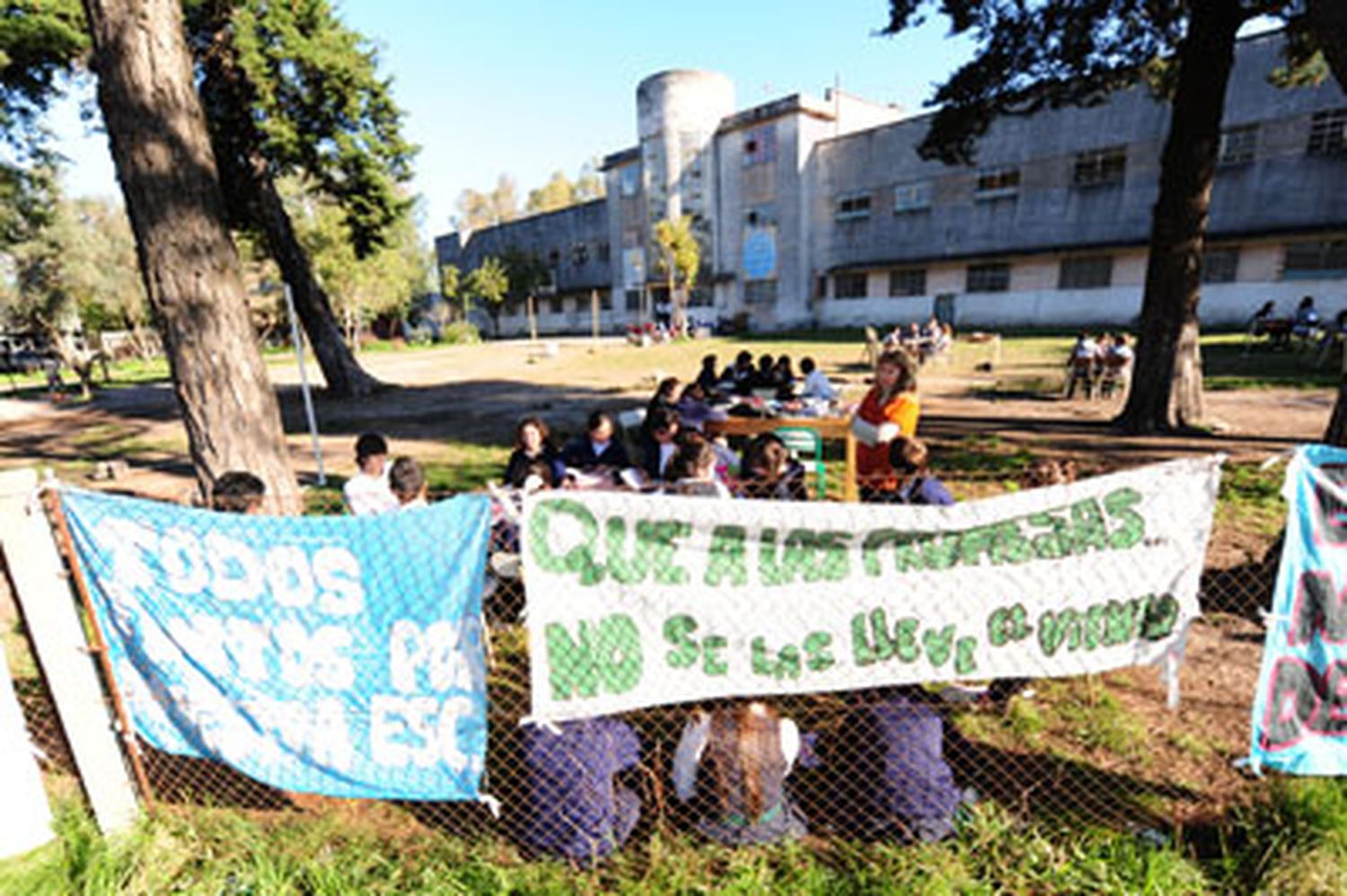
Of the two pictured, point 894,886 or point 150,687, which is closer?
point 894,886

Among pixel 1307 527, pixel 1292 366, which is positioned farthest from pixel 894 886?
pixel 1292 366

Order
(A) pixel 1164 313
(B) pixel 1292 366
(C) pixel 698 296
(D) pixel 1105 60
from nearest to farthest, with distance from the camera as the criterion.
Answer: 1. (A) pixel 1164 313
2. (D) pixel 1105 60
3. (B) pixel 1292 366
4. (C) pixel 698 296

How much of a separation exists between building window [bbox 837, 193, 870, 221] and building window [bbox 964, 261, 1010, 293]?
6828mm

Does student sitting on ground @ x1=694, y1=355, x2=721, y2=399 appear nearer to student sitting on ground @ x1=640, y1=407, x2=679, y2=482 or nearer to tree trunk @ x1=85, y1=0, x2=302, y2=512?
student sitting on ground @ x1=640, y1=407, x2=679, y2=482

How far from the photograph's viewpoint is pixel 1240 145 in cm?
2545

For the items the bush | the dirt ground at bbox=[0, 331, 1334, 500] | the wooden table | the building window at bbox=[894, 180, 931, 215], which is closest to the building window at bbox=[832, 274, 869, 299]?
the building window at bbox=[894, 180, 931, 215]

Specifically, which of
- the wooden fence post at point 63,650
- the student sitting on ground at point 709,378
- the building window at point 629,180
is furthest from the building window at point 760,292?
the wooden fence post at point 63,650

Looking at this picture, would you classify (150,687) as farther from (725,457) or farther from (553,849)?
(725,457)

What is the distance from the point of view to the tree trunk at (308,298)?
51.0 feet

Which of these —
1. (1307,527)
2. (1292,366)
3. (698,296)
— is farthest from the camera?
(698,296)

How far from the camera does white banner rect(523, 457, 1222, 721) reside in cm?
Result: 240

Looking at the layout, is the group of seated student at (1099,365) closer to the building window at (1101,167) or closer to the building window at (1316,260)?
the building window at (1316,260)

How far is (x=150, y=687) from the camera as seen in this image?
109 inches

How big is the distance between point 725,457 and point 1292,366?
50.5 ft
